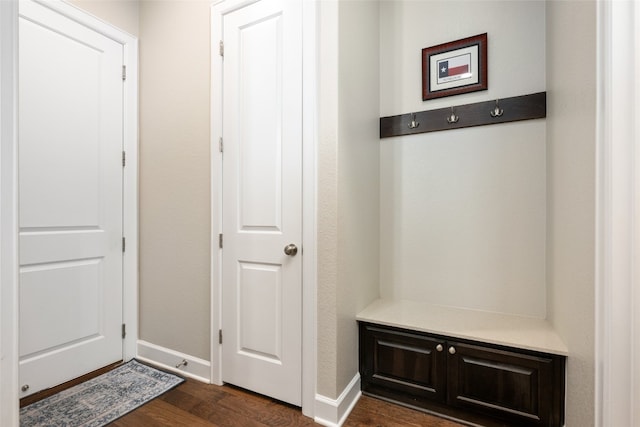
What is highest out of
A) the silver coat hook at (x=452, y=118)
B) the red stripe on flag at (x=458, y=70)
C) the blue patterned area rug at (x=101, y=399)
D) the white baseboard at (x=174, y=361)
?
the red stripe on flag at (x=458, y=70)

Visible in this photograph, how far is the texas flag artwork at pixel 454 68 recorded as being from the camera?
1.92 meters

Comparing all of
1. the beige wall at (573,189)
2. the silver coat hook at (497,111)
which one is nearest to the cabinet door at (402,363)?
the beige wall at (573,189)

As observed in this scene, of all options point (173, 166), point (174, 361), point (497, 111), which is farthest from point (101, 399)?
point (497, 111)

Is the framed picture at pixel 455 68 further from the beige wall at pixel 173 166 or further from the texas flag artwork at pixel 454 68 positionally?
the beige wall at pixel 173 166

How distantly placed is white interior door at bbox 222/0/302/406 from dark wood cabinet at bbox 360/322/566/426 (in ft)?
1.57

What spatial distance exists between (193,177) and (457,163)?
175 cm

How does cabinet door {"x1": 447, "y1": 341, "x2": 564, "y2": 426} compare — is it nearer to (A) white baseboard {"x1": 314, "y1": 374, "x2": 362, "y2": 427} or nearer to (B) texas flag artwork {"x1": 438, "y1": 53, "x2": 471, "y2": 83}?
(A) white baseboard {"x1": 314, "y1": 374, "x2": 362, "y2": 427}

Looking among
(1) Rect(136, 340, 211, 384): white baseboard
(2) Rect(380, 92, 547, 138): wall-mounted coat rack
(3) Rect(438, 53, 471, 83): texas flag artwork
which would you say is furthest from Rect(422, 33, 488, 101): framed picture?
(1) Rect(136, 340, 211, 384): white baseboard

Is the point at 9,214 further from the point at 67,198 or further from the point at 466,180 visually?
the point at 466,180

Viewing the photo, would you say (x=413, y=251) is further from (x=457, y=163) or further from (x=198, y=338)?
(x=198, y=338)

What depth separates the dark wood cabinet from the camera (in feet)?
4.66

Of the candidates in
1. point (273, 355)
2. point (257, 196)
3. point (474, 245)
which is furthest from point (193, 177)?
point (474, 245)

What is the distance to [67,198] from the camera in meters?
1.95

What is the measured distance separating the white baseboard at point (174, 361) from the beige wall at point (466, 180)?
132 cm
